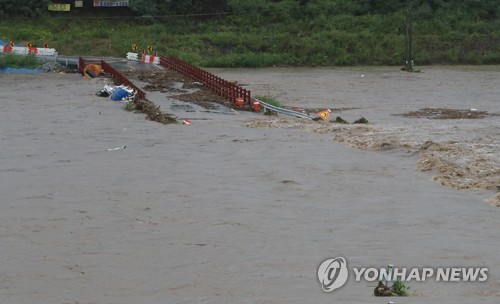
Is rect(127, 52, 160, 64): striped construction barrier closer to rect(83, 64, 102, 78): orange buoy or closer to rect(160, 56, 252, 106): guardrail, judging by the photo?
rect(160, 56, 252, 106): guardrail

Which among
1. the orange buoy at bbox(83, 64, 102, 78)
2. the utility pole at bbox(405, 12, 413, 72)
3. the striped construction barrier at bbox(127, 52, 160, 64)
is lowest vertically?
the orange buoy at bbox(83, 64, 102, 78)

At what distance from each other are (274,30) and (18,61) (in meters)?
21.0

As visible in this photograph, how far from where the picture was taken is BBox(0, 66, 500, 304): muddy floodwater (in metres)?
11.0

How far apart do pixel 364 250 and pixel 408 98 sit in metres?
25.9

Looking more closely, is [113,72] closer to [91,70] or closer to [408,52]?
[91,70]

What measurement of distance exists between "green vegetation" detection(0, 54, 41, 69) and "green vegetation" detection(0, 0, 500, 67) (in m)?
9.33

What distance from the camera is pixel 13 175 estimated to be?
60.8 feet

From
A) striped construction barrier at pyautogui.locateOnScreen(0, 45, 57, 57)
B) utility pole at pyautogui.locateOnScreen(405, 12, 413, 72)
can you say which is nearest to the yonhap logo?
striped construction barrier at pyautogui.locateOnScreen(0, 45, 57, 57)

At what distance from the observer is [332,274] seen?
11180mm

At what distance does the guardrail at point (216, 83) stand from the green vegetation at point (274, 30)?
1149cm

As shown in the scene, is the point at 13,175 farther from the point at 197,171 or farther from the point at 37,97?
the point at 37,97

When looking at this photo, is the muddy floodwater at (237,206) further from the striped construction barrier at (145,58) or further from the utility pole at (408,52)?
the utility pole at (408,52)

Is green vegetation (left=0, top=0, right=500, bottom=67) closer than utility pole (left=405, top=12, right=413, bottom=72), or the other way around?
utility pole (left=405, top=12, right=413, bottom=72)

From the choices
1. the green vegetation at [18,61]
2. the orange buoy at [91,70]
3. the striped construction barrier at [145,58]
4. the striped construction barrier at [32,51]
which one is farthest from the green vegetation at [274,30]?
the orange buoy at [91,70]
